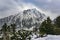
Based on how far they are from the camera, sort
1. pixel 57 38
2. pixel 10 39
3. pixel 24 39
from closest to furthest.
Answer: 1. pixel 57 38
2. pixel 24 39
3. pixel 10 39

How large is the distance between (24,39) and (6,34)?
24.7 feet

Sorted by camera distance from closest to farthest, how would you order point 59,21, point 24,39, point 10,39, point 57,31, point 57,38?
point 57,38
point 57,31
point 59,21
point 24,39
point 10,39

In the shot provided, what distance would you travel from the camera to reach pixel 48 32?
4916cm

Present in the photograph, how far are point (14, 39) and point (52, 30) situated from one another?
2255cm

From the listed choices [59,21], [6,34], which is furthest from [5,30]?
[59,21]

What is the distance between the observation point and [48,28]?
49562 millimetres

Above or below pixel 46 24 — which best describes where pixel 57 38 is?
below

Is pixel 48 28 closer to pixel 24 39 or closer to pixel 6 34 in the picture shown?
pixel 24 39

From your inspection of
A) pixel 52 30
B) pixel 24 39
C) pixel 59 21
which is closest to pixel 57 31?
pixel 52 30

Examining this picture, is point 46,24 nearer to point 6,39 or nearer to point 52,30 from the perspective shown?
point 52,30

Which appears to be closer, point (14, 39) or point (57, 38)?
point (57, 38)

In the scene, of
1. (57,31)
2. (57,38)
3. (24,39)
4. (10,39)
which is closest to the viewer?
(57,38)

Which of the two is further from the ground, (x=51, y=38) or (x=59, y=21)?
(x=59, y=21)

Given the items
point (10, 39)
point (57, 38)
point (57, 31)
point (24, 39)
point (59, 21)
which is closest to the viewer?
point (57, 38)
